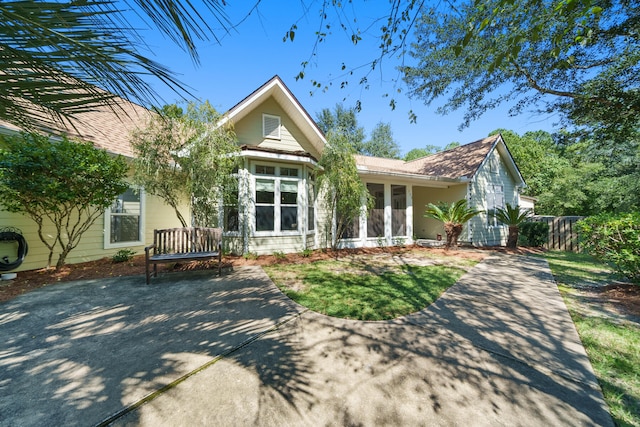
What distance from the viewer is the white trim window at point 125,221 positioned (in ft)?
23.8

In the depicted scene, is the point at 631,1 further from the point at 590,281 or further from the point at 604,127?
the point at 590,281

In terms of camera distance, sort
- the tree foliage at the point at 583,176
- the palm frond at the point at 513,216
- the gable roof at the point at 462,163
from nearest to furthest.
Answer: the palm frond at the point at 513,216 < the gable roof at the point at 462,163 < the tree foliage at the point at 583,176

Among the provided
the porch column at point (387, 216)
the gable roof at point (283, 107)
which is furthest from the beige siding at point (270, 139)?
the porch column at point (387, 216)

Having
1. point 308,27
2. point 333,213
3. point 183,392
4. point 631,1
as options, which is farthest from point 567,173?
point 183,392

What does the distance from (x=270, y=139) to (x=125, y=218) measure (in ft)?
17.1

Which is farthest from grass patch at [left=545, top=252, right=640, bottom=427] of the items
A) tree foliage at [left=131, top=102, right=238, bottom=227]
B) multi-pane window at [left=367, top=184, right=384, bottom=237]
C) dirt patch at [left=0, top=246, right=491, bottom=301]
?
tree foliage at [left=131, top=102, right=238, bottom=227]

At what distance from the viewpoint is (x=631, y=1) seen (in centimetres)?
575

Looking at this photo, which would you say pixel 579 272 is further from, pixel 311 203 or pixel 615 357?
pixel 311 203

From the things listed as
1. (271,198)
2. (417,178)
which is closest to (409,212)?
(417,178)

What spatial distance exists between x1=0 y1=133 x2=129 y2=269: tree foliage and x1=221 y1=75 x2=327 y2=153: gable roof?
348cm

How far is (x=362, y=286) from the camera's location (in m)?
5.12

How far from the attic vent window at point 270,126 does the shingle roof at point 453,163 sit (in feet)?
12.8

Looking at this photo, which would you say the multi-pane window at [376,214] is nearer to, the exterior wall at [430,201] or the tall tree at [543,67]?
the exterior wall at [430,201]

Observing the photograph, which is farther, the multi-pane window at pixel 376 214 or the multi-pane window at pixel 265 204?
the multi-pane window at pixel 376 214
